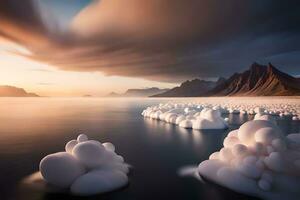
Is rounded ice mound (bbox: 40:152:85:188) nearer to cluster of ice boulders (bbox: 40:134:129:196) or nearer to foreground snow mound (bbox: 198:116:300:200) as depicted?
cluster of ice boulders (bbox: 40:134:129:196)

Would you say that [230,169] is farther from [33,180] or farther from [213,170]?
[33,180]

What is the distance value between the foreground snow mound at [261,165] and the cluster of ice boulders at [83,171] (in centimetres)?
276

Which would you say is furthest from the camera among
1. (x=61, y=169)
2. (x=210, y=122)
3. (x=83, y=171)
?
(x=210, y=122)

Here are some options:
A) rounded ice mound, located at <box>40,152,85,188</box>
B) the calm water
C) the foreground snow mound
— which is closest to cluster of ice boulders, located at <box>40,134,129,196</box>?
rounded ice mound, located at <box>40,152,85,188</box>

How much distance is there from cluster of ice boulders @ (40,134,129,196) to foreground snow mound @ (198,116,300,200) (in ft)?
9.05

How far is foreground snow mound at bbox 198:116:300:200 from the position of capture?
6007mm

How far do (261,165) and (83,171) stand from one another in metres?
4.33

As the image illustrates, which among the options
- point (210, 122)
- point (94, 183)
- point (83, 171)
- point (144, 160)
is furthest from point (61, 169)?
point (210, 122)

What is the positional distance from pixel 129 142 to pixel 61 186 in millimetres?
7544

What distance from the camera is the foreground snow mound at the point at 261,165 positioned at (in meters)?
6.01

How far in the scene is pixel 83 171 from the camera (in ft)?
21.3

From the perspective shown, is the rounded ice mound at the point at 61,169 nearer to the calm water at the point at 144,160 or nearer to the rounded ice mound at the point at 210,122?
the calm water at the point at 144,160

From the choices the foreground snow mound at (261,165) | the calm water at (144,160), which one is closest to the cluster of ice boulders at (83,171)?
the calm water at (144,160)

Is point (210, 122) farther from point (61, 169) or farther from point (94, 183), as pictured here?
point (61, 169)
